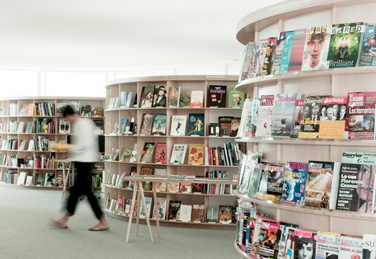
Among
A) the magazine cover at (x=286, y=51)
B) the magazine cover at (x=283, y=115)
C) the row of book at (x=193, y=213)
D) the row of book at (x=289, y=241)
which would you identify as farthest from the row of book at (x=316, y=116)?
the row of book at (x=193, y=213)

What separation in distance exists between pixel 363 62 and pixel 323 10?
0.54m

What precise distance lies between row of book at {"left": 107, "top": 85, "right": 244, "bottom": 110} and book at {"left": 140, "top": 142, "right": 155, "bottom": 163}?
605mm

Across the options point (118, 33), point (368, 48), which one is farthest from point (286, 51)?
point (118, 33)

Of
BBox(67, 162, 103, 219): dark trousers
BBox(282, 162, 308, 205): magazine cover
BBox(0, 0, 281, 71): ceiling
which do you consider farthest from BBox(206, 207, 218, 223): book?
BBox(282, 162, 308, 205): magazine cover

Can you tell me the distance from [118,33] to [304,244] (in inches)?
305

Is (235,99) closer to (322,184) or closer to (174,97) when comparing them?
(174,97)

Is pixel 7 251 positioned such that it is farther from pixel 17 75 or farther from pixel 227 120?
pixel 17 75

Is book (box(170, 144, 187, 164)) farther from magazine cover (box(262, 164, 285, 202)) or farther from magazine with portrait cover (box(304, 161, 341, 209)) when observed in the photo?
magazine with portrait cover (box(304, 161, 341, 209))

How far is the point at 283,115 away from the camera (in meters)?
3.38

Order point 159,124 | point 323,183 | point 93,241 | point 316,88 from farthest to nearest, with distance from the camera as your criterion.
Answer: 1. point 159,124
2. point 93,241
3. point 316,88
4. point 323,183

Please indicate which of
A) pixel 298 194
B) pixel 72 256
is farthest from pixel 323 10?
pixel 72 256

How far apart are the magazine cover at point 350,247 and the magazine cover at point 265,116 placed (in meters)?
0.86

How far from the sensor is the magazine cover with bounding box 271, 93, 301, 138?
11.0ft

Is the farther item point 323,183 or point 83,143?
point 83,143
